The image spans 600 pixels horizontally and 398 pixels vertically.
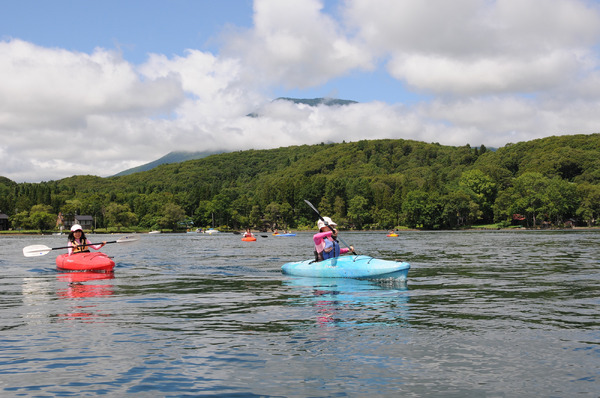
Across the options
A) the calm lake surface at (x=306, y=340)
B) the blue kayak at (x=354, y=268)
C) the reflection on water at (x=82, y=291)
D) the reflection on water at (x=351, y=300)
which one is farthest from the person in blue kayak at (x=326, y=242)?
the reflection on water at (x=82, y=291)

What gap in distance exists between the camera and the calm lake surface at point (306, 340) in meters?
8.93

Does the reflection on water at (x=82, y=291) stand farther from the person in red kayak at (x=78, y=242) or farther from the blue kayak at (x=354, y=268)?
the blue kayak at (x=354, y=268)

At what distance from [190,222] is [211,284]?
557 feet

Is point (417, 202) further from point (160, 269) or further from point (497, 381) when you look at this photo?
point (497, 381)

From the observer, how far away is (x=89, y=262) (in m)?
28.1

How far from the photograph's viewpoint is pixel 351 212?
173875 mm

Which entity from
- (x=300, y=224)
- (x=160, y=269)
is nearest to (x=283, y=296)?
(x=160, y=269)

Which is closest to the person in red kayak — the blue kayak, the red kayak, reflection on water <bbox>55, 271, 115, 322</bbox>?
the red kayak

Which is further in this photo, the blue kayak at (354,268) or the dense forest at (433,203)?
the dense forest at (433,203)

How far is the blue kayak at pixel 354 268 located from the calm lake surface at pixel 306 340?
1.79 ft

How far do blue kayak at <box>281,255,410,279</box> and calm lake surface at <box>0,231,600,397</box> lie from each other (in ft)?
1.79

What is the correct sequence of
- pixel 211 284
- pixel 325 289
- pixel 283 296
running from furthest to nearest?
pixel 211 284 → pixel 325 289 → pixel 283 296

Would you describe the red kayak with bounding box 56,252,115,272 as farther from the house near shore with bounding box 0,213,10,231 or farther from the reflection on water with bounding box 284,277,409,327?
the house near shore with bounding box 0,213,10,231

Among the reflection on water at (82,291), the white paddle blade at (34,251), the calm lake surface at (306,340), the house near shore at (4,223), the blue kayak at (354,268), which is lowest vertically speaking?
the calm lake surface at (306,340)
